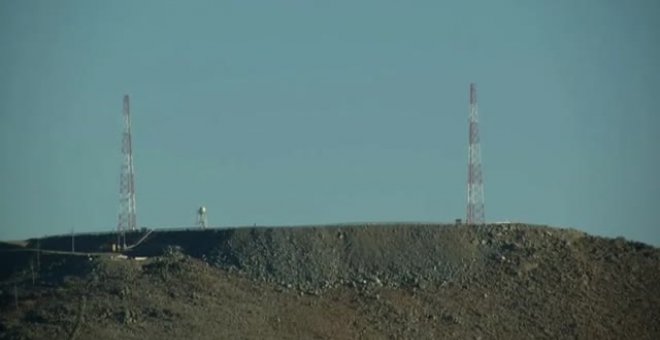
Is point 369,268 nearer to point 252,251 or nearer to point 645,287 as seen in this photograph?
point 252,251

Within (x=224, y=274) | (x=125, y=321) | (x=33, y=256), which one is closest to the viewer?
(x=125, y=321)

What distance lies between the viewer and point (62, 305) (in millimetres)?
77625

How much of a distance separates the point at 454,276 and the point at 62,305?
14.6m

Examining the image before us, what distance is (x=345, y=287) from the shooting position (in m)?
81.3

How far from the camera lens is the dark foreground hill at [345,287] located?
253 ft

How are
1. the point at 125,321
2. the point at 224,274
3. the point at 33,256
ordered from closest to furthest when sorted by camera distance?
the point at 125,321 → the point at 224,274 → the point at 33,256

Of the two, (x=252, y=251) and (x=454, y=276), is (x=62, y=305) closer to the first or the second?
(x=252, y=251)

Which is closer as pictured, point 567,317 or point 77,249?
point 567,317

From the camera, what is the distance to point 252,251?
273ft

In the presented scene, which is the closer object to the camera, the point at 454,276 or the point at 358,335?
the point at 358,335

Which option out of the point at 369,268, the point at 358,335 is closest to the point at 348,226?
the point at 369,268

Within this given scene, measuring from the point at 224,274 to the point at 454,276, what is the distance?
8.41 metres

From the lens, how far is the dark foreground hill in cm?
7700

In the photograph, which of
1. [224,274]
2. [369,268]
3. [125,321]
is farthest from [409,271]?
[125,321]
